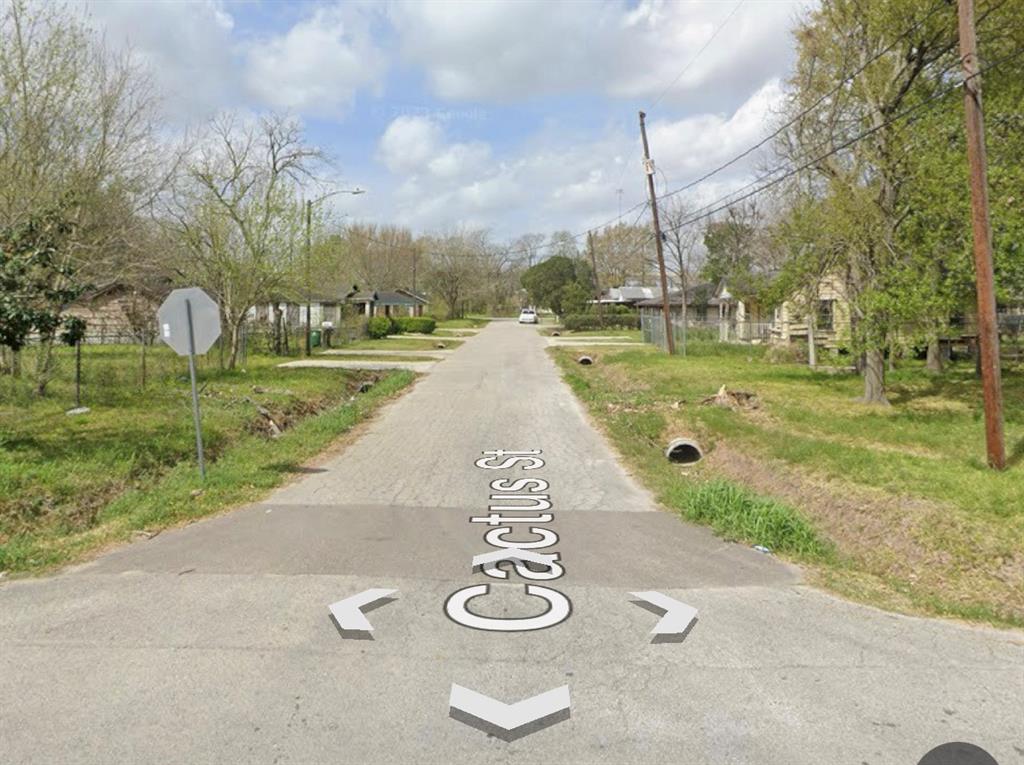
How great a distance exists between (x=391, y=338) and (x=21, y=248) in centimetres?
3304

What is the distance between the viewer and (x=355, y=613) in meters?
4.18

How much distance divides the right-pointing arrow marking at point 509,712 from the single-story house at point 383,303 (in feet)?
166

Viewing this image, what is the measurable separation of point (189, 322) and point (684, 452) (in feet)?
22.6

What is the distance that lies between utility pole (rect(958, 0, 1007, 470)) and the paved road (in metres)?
4.17

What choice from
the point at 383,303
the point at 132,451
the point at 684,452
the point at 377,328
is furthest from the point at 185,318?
the point at 383,303

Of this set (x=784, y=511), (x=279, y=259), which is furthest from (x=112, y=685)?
(x=279, y=259)

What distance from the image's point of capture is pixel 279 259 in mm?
20625

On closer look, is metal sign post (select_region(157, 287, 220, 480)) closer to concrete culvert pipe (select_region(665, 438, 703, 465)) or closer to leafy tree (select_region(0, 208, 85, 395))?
leafy tree (select_region(0, 208, 85, 395))

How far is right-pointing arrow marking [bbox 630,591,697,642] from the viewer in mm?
3949

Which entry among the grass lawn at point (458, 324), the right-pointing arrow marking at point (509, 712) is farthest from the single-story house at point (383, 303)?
the right-pointing arrow marking at point (509, 712)

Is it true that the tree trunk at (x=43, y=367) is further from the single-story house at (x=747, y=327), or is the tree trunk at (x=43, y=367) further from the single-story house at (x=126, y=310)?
the single-story house at (x=747, y=327)

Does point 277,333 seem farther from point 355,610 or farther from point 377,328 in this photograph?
point 355,610

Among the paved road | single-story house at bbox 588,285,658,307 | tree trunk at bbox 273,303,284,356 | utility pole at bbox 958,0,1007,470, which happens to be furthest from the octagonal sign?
single-story house at bbox 588,285,658,307

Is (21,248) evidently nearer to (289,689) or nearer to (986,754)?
(289,689)
